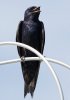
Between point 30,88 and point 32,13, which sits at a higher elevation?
point 32,13

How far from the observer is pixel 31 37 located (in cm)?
1524

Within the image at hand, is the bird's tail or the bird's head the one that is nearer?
the bird's tail

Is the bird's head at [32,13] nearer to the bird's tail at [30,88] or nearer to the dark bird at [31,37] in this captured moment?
the dark bird at [31,37]

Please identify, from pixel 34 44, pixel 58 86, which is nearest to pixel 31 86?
pixel 34 44

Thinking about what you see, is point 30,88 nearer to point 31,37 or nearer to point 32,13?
point 31,37

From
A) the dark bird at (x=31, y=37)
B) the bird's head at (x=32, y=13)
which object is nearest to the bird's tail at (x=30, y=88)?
the dark bird at (x=31, y=37)

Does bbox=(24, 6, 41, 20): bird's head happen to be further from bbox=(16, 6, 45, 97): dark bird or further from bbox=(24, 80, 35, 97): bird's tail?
bbox=(24, 80, 35, 97): bird's tail

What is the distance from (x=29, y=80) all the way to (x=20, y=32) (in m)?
1.73

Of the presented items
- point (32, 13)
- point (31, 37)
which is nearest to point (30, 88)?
point (31, 37)

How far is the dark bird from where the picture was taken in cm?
1464

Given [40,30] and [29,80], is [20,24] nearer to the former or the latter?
[40,30]

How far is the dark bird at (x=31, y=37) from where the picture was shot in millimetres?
14641

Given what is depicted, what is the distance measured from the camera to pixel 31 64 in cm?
1502

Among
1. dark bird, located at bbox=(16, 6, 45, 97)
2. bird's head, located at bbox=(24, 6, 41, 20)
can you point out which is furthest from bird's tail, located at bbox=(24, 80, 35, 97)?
bird's head, located at bbox=(24, 6, 41, 20)
